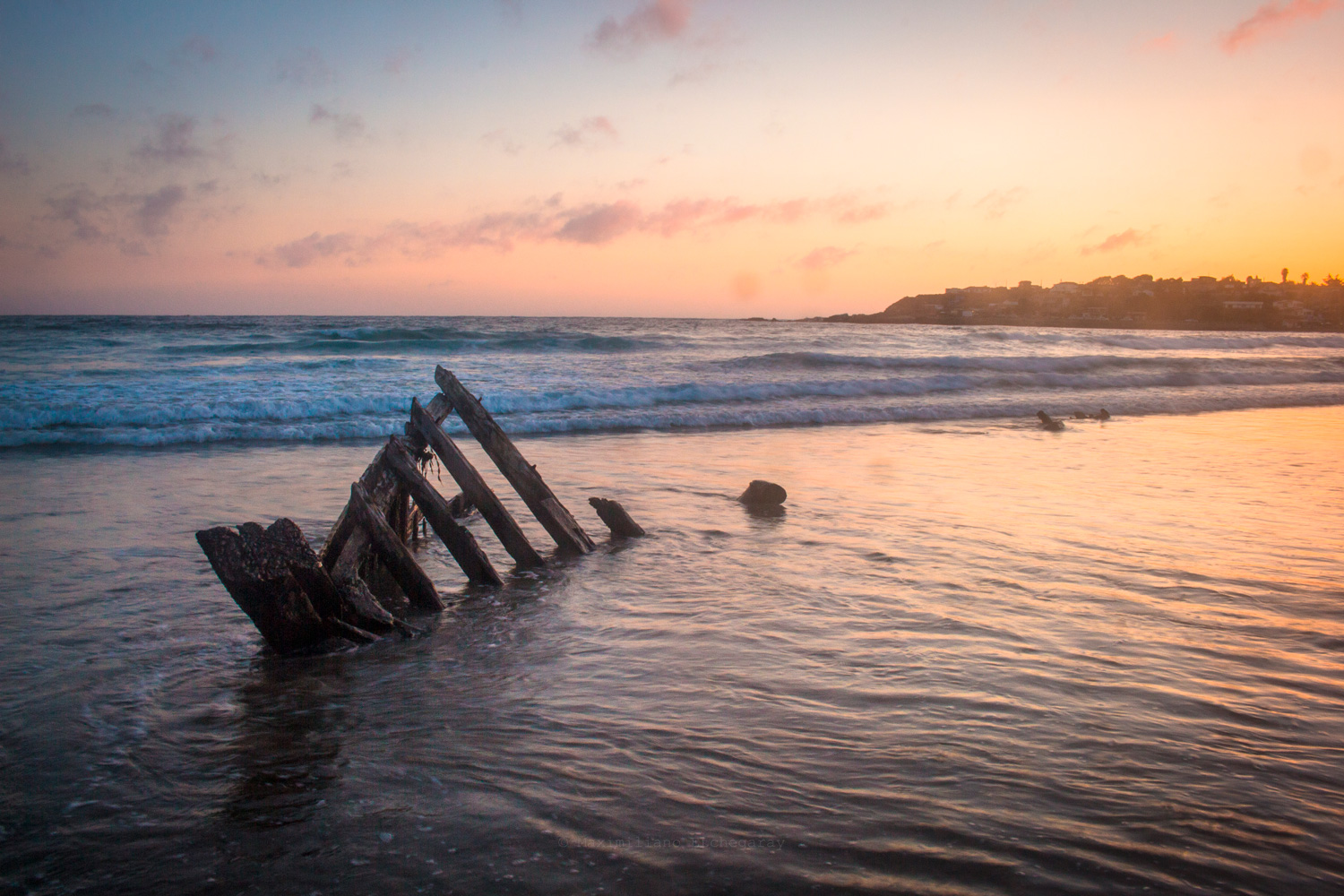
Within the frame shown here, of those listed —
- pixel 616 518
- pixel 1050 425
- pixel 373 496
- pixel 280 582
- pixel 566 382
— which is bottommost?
pixel 616 518

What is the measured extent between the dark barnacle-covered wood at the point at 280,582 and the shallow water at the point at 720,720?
7.5 inches

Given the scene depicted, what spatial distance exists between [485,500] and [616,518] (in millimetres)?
1474

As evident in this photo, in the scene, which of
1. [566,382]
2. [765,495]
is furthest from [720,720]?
[566,382]

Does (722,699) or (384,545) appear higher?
(384,545)

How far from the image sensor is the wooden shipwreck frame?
14.6 feet

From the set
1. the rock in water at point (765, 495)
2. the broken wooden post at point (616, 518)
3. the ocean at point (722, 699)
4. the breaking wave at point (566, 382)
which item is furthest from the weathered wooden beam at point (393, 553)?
the breaking wave at point (566, 382)

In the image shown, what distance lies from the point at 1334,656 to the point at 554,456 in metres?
10.2

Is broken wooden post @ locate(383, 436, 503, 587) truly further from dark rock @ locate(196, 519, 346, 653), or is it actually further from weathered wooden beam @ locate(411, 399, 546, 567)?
dark rock @ locate(196, 519, 346, 653)

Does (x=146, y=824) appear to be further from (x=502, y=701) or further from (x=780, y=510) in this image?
(x=780, y=510)

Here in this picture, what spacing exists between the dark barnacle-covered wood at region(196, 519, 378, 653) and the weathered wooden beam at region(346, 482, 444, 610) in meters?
0.62

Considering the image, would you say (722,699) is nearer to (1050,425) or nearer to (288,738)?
(288,738)

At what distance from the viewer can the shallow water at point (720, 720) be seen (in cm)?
284

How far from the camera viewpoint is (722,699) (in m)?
4.16

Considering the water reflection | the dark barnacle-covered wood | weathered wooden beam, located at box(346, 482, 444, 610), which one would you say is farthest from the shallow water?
weathered wooden beam, located at box(346, 482, 444, 610)
